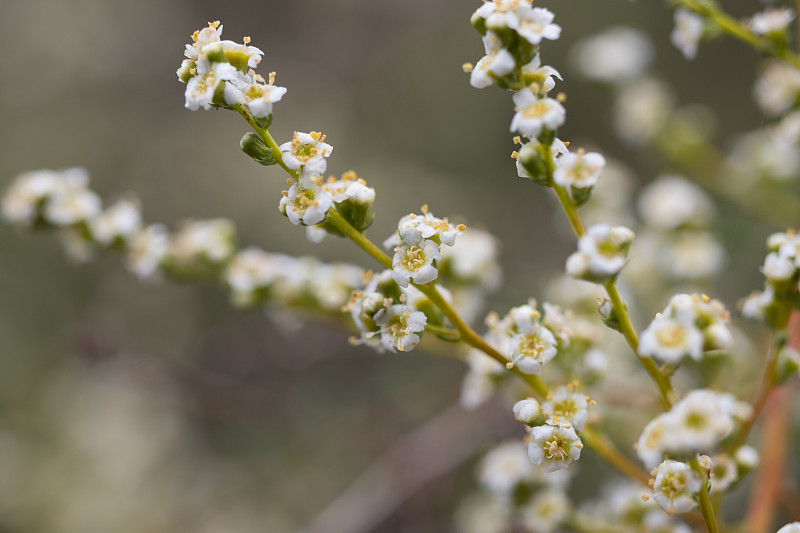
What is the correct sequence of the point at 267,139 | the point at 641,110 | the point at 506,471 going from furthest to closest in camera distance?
1. the point at 641,110
2. the point at 506,471
3. the point at 267,139

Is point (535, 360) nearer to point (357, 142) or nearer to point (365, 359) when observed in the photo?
point (365, 359)

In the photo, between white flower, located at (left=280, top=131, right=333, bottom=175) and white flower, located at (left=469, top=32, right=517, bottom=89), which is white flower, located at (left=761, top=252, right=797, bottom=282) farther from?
white flower, located at (left=280, top=131, right=333, bottom=175)

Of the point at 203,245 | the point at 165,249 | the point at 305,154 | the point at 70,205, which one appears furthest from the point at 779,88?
the point at 70,205

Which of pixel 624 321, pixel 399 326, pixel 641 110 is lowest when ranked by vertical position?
pixel 624 321

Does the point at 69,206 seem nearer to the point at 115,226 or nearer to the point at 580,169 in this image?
the point at 115,226

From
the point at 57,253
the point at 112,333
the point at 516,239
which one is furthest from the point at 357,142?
the point at 112,333
